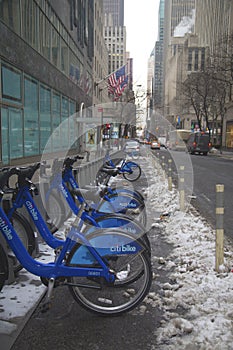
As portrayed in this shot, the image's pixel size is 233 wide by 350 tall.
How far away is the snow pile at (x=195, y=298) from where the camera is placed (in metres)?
3.04

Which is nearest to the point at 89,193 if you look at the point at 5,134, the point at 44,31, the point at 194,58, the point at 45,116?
the point at 5,134

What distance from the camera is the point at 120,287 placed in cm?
367

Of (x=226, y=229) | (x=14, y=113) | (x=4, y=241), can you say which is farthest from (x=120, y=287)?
(x=14, y=113)

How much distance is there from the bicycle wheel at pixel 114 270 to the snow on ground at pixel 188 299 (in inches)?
15.6

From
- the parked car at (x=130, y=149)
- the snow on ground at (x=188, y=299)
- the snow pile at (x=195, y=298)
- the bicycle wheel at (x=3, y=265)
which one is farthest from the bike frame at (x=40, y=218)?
the parked car at (x=130, y=149)

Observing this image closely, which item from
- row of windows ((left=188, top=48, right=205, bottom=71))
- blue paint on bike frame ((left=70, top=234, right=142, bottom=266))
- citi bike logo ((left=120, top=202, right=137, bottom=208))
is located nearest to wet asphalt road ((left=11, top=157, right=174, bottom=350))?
blue paint on bike frame ((left=70, top=234, right=142, bottom=266))

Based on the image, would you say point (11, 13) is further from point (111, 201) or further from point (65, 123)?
point (111, 201)

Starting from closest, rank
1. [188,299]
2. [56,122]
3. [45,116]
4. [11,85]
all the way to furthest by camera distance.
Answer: [188,299] < [11,85] < [45,116] < [56,122]

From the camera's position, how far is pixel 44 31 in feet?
67.7

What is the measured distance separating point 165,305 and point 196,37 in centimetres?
11431

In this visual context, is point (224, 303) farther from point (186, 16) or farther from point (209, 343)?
point (186, 16)

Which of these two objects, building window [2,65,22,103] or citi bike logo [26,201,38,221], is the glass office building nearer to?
building window [2,65,22,103]

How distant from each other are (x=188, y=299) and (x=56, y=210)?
10.4ft

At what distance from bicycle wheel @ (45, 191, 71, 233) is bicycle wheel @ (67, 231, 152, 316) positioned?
248cm
